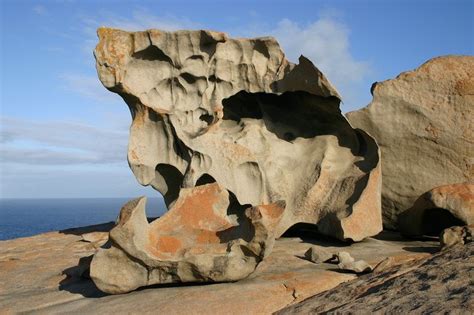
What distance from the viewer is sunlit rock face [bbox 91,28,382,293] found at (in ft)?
35.4

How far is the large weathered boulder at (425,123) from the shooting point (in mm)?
10773

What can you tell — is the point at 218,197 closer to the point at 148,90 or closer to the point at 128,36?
the point at 148,90

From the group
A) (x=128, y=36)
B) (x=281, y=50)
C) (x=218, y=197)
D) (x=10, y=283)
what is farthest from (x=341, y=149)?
(x=10, y=283)

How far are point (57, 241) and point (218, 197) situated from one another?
213 inches

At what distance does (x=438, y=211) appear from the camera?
1028 cm

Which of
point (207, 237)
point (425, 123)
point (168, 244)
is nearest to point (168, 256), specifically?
point (168, 244)

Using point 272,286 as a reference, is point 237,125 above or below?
above

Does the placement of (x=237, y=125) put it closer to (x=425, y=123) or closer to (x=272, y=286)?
(x=425, y=123)

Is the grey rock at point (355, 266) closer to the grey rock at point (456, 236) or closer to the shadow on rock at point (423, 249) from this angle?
the grey rock at point (456, 236)

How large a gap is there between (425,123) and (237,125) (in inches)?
168

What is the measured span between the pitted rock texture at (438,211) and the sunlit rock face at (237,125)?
3.29 ft

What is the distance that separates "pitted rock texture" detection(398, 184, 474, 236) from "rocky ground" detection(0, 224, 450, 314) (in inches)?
21.5

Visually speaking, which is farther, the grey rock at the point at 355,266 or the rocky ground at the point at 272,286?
the grey rock at the point at 355,266

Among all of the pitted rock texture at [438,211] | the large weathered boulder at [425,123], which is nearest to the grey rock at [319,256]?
the pitted rock texture at [438,211]
